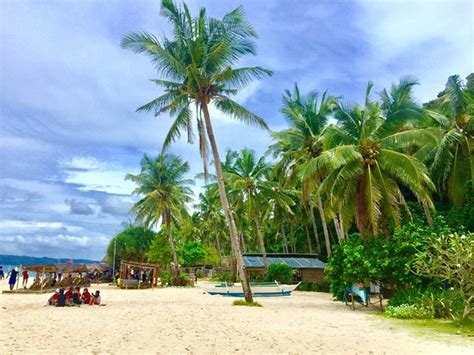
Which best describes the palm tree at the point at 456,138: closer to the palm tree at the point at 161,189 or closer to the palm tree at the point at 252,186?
the palm tree at the point at 252,186

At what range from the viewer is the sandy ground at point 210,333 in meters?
8.38

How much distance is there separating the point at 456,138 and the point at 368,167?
560 centimetres

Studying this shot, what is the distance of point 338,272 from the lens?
1739cm

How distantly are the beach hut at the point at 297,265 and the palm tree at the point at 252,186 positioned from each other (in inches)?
98.2

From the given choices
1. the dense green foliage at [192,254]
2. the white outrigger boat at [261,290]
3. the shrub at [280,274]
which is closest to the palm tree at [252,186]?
the shrub at [280,274]

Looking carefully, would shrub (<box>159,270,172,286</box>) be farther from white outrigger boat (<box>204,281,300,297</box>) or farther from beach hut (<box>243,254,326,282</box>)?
white outrigger boat (<box>204,281,300,297</box>)

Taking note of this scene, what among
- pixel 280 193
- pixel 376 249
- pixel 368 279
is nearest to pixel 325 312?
pixel 368 279

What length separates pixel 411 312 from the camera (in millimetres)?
13086

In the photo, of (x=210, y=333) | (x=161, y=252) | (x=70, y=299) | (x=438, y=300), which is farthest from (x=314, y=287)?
(x=210, y=333)

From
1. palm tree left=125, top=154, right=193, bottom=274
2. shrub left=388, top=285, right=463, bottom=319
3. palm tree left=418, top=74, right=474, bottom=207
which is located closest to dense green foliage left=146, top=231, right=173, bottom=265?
palm tree left=125, top=154, right=193, bottom=274

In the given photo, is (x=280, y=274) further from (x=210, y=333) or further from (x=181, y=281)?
(x=210, y=333)

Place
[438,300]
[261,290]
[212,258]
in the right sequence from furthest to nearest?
[212,258] < [261,290] < [438,300]

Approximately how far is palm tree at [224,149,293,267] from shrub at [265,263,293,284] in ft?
4.91

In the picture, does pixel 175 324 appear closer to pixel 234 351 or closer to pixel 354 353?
pixel 234 351
